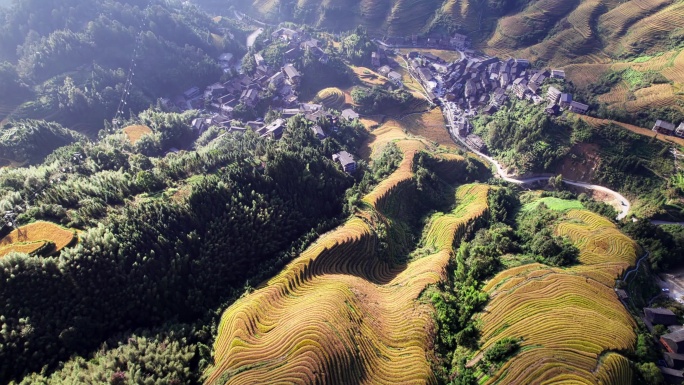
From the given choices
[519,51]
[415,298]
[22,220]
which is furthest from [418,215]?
[519,51]

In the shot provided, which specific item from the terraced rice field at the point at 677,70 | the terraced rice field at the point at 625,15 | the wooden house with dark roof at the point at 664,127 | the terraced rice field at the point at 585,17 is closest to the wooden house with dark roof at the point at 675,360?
the wooden house with dark roof at the point at 664,127

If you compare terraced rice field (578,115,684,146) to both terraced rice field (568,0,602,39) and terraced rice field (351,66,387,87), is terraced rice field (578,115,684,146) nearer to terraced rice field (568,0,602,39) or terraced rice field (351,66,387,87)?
terraced rice field (568,0,602,39)

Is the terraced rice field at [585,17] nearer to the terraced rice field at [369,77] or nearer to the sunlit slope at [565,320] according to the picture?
the terraced rice field at [369,77]

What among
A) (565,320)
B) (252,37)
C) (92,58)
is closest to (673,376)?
(565,320)

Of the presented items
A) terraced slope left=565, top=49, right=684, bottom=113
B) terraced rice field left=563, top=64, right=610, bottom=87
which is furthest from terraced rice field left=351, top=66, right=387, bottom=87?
terraced slope left=565, top=49, right=684, bottom=113

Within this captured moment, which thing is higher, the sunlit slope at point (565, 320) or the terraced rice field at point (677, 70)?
the terraced rice field at point (677, 70)

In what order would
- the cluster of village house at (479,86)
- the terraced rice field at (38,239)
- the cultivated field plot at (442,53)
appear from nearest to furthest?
the terraced rice field at (38,239) < the cluster of village house at (479,86) < the cultivated field plot at (442,53)
